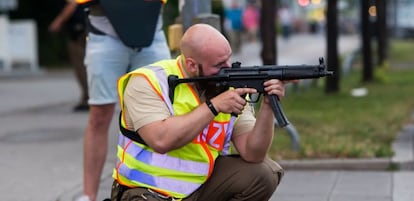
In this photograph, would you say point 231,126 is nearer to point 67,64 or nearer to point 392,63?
point 392,63

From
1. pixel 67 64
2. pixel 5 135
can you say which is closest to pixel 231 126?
pixel 5 135

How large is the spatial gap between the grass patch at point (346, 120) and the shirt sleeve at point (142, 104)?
3107 mm

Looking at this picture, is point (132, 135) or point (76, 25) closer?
point (132, 135)

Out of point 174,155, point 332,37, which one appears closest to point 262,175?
point 174,155

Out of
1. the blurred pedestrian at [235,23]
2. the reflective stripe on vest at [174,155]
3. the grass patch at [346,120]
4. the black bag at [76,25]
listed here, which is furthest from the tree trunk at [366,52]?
the blurred pedestrian at [235,23]

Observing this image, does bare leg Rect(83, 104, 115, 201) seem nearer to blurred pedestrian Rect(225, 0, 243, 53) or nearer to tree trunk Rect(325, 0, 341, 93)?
tree trunk Rect(325, 0, 341, 93)

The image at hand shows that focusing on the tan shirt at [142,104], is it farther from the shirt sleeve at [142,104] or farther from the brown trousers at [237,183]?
the brown trousers at [237,183]

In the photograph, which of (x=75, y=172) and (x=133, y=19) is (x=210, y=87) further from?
(x=75, y=172)

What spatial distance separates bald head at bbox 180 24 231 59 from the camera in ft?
10.9

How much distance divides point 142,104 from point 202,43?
0.38m

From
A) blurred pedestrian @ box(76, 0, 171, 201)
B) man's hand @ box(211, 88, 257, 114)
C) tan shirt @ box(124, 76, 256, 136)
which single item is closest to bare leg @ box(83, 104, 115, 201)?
blurred pedestrian @ box(76, 0, 171, 201)

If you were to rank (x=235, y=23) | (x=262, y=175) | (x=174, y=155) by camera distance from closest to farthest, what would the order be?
(x=174, y=155), (x=262, y=175), (x=235, y=23)

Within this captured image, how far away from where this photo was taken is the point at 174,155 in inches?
139

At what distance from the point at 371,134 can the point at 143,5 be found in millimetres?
3520
